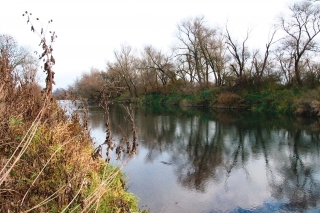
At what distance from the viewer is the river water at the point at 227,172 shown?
5.71 metres

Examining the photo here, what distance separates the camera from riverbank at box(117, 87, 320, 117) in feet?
67.7

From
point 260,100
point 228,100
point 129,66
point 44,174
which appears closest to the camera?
point 44,174

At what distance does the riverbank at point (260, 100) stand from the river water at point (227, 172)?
8.39 m

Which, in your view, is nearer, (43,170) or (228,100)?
(43,170)

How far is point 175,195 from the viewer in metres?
6.15

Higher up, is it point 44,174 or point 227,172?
point 44,174

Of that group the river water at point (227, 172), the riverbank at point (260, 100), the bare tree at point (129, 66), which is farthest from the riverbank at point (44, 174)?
the bare tree at point (129, 66)

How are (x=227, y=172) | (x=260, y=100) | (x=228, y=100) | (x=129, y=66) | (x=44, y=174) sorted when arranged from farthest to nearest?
1. (x=129, y=66)
2. (x=228, y=100)
3. (x=260, y=100)
4. (x=227, y=172)
5. (x=44, y=174)

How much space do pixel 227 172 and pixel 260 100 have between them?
20.5 metres

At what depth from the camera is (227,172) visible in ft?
25.8

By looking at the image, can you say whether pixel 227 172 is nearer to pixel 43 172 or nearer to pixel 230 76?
pixel 43 172

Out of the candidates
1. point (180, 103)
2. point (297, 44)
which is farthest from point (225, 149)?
point (180, 103)

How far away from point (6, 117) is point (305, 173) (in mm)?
7497

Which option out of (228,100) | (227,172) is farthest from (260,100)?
(227,172)
